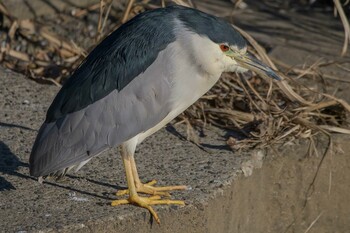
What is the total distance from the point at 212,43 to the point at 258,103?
1.42 metres

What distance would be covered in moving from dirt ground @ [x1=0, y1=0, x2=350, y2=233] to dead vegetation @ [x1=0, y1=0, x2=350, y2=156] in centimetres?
9

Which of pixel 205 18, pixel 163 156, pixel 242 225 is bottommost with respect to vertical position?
pixel 242 225

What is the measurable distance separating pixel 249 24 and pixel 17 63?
1771 mm

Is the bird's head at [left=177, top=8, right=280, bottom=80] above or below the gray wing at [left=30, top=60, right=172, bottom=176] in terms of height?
above

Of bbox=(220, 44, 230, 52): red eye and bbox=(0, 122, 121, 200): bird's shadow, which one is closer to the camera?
bbox=(220, 44, 230, 52): red eye

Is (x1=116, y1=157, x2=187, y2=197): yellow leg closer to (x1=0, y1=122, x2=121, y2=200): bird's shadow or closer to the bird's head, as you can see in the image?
(x1=0, y1=122, x2=121, y2=200): bird's shadow

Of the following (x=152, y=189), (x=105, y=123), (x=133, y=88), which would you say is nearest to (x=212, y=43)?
(x=133, y=88)

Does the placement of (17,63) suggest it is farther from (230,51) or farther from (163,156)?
(230,51)

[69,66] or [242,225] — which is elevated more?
[69,66]

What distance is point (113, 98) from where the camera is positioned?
14.1 ft

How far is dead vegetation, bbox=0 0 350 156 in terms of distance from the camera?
17.6ft

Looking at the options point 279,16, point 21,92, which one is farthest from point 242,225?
point 279,16

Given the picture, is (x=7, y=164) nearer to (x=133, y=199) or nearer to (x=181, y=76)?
(x=133, y=199)

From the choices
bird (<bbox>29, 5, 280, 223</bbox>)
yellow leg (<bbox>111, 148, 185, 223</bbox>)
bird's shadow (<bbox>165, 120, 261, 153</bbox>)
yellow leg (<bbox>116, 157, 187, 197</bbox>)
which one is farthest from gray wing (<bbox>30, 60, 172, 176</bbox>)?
bird's shadow (<bbox>165, 120, 261, 153</bbox>)
